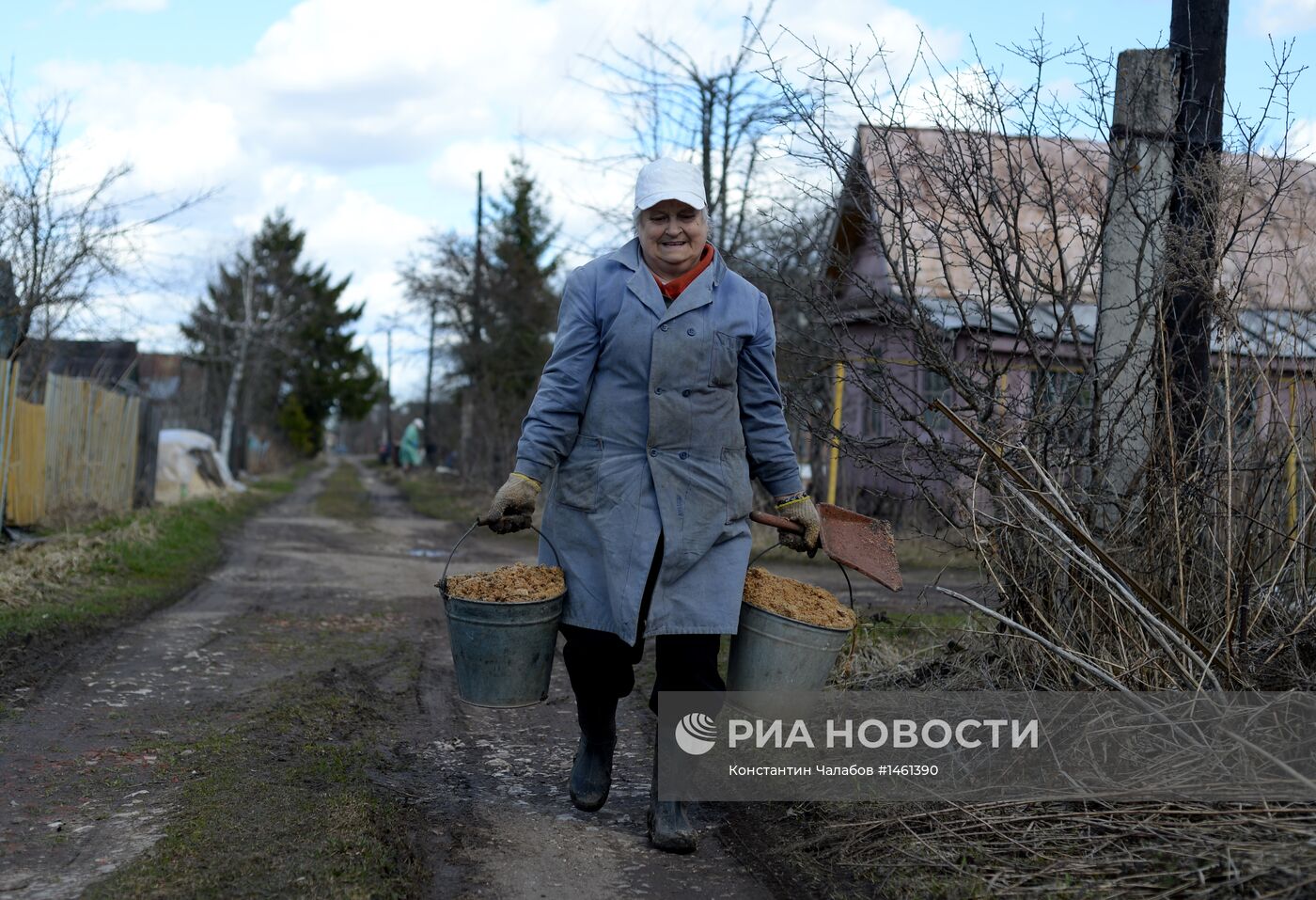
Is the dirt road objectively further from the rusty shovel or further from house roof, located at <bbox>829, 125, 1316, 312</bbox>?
house roof, located at <bbox>829, 125, 1316, 312</bbox>

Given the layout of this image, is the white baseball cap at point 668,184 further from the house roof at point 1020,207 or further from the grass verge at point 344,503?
the grass verge at point 344,503

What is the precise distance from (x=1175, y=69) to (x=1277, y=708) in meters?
2.72

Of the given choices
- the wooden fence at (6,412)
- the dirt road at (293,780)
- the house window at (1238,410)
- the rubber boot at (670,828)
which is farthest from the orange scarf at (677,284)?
the wooden fence at (6,412)

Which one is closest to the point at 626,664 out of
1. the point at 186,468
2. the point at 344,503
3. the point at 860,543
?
the point at 860,543

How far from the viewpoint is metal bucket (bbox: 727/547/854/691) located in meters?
3.74

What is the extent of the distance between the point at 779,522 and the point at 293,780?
6.11 ft

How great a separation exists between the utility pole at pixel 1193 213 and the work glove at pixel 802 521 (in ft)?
4.77

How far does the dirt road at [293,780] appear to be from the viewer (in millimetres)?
3357

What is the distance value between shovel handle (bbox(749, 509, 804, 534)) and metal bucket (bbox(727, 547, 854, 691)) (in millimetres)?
169

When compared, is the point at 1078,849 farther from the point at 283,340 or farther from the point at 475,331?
the point at 283,340

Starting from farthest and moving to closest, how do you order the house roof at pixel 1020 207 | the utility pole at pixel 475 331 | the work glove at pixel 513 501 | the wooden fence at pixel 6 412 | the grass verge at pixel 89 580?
the utility pole at pixel 475 331 → the wooden fence at pixel 6 412 → the grass verge at pixel 89 580 → the house roof at pixel 1020 207 → the work glove at pixel 513 501

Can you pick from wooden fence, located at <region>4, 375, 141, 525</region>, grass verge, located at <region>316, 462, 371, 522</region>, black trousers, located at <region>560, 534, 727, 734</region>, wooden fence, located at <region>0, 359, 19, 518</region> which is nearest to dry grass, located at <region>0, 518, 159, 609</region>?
wooden fence, located at <region>0, 359, 19, 518</region>

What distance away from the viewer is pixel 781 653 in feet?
12.3

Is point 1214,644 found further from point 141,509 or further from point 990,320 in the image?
point 141,509
